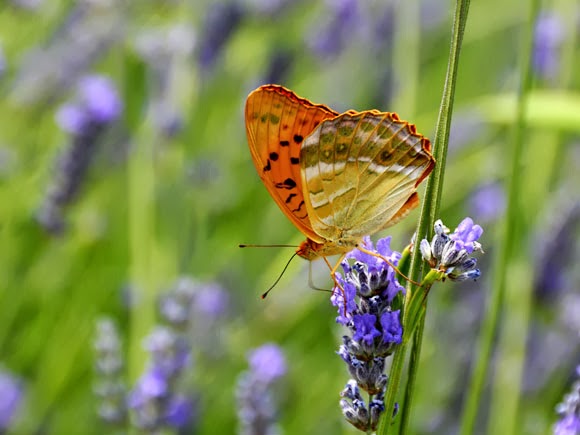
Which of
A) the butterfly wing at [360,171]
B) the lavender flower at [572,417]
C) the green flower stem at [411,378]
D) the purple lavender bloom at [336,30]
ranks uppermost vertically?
the purple lavender bloom at [336,30]

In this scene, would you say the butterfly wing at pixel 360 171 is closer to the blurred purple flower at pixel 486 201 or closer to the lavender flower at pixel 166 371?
the lavender flower at pixel 166 371

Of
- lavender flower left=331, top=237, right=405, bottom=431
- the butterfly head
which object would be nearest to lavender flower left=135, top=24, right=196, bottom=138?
the butterfly head

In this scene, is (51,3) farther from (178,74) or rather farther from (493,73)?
(493,73)

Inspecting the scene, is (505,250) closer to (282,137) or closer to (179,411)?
(282,137)

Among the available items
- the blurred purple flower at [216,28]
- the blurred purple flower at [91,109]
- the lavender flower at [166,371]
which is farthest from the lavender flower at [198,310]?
the blurred purple flower at [216,28]

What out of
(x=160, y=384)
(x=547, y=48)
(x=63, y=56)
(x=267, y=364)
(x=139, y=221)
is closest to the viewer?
(x=160, y=384)

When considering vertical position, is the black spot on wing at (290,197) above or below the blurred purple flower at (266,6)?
below

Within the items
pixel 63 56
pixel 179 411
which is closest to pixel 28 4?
pixel 63 56
